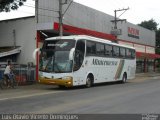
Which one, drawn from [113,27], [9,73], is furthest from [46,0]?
[113,27]

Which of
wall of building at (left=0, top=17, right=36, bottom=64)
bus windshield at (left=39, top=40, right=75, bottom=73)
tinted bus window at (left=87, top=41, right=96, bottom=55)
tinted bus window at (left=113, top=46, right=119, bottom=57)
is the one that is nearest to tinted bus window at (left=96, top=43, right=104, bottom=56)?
tinted bus window at (left=87, top=41, right=96, bottom=55)

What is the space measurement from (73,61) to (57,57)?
979 millimetres

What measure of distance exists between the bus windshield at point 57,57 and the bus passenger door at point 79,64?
440 mm

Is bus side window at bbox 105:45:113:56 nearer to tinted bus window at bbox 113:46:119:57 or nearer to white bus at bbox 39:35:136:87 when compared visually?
white bus at bbox 39:35:136:87

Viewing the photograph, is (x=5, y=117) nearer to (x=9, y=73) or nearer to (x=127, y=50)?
(x=9, y=73)

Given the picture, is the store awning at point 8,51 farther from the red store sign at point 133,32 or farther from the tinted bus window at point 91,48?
the red store sign at point 133,32

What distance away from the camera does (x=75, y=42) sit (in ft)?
71.6

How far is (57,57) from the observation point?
21.6 m

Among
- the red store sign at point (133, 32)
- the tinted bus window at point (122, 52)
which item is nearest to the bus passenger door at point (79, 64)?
the tinted bus window at point (122, 52)

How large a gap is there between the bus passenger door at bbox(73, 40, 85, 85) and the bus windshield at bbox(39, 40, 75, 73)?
440mm

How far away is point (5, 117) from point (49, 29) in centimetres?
1822

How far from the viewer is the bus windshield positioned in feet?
70.4

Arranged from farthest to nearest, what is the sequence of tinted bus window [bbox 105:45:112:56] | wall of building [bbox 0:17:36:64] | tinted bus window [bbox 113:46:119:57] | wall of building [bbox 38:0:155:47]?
wall of building [bbox 38:0:155:47], wall of building [bbox 0:17:36:64], tinted bus window [bbox 113:46:119:57], tinted bus window [bbox 105:45:112:56]

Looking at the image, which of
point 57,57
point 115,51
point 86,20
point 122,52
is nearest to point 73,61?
point 57,57
